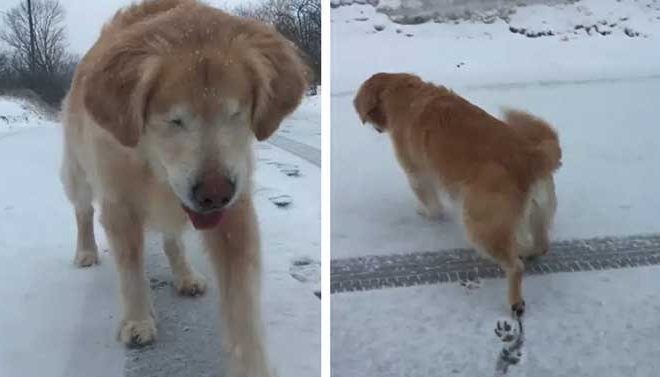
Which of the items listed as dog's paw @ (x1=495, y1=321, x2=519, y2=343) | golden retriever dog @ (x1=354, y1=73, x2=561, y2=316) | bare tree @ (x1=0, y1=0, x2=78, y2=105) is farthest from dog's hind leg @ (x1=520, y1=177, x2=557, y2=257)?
bare tree @ (x1=0, y1=0, x2=78, y2=105)

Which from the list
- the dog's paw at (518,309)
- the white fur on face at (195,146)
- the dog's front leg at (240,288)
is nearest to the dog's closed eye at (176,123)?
the white fur on face at (195,146)

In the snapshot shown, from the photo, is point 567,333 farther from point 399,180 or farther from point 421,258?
point 399,180

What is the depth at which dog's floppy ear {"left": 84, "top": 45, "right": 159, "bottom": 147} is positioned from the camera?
1111 mm

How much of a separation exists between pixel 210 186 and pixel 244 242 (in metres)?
0.23

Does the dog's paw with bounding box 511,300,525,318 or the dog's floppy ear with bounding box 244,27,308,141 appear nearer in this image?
the dog's floppy ear with bounding box 244,27,308,141

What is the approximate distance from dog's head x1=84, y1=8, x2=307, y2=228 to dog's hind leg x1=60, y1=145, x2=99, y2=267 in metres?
0.16

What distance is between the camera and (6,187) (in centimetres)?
127

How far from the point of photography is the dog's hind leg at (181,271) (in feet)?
4.38

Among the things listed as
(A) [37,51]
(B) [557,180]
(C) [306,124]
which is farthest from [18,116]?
(B) [557,180]

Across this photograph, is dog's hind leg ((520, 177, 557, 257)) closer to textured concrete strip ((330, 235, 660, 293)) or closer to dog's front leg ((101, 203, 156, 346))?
textured concrete strip ((330, 235, 660, 293))

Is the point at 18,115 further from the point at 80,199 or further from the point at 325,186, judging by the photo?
the point at 325,186

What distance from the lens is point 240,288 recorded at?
1.32m

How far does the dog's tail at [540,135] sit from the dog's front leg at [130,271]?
2.23 ft

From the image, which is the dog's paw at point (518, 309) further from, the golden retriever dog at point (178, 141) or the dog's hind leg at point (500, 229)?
the golden retriever dog at point (178, 141)
